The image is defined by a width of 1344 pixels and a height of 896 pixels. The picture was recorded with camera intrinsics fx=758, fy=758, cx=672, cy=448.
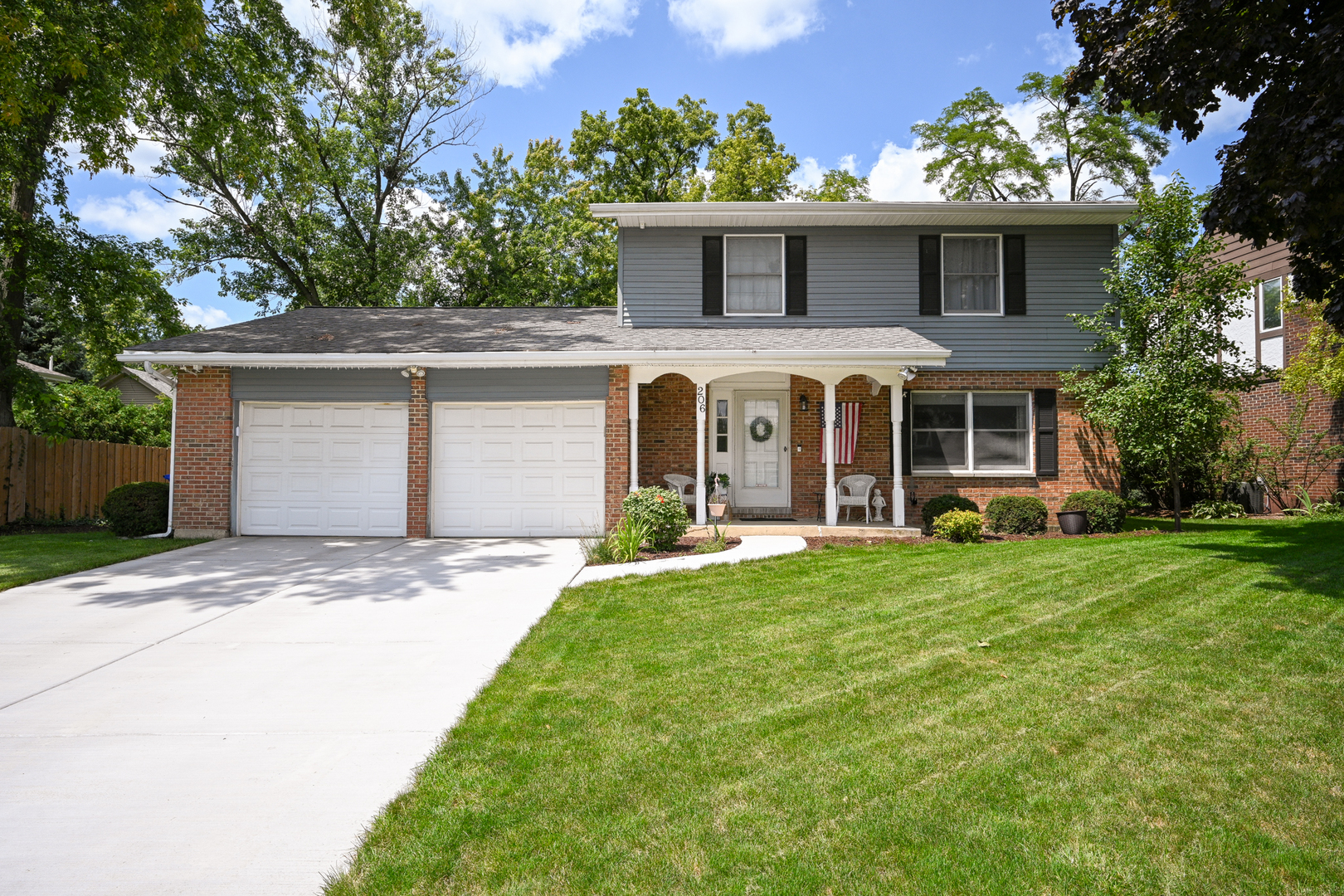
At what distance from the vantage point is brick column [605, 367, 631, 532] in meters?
12.1

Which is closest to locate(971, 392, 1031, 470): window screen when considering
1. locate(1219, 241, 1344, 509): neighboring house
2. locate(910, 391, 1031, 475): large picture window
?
locate(910, 391, 1031, 475): large picture window

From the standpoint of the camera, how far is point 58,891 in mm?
2674

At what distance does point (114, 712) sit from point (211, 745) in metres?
0.97

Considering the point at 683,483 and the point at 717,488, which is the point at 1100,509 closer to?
the point at 717,488

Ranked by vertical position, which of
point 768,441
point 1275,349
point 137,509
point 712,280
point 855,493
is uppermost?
point 712,280

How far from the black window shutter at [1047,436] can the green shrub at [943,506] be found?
277 cm

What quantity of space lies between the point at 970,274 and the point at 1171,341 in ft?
11.4

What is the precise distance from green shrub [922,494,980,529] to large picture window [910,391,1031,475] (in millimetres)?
2021

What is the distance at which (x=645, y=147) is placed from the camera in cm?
2675

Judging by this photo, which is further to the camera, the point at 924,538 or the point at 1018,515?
the point at 1018,515

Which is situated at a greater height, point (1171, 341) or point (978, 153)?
point (978, 153)

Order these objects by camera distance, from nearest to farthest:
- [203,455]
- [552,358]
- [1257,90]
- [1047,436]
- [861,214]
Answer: [1257,90], [552,358], [203,455], [861,214], [1047,436]

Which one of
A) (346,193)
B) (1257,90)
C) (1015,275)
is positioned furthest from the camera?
(346,193)

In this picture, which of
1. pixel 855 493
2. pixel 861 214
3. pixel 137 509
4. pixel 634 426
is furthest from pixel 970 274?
pixel 137 509
